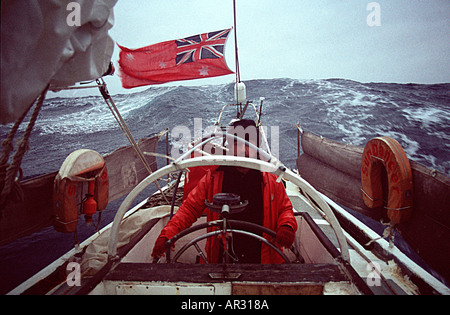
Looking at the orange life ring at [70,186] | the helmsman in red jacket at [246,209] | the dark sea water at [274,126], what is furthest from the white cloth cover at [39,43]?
the dark sea water at [274,126]

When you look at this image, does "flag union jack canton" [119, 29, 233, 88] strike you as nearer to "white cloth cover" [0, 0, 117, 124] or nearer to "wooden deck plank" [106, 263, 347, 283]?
"white cloth cover" [0, 0, 117, 124]

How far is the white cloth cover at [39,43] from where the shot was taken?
2.51 feet

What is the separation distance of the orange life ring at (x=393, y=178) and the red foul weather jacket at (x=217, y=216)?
4.36 ft

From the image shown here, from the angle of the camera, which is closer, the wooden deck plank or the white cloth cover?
the white cloth cover

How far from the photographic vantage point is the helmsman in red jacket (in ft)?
5.99

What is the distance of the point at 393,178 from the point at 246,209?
173 centimetres

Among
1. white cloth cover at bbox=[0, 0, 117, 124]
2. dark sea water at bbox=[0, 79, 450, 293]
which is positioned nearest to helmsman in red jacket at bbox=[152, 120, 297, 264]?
white cloth cover at bbox=[0, 0, 117, 124]

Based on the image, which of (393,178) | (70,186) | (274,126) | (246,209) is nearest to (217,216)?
(246,209)

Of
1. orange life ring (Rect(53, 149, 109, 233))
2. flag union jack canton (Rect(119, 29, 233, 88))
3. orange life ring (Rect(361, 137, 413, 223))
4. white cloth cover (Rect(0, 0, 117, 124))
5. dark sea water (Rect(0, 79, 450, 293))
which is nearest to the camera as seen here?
white cloth cover (Rect(0, 0, 117, 124))

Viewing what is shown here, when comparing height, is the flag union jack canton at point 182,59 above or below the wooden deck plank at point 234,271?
above

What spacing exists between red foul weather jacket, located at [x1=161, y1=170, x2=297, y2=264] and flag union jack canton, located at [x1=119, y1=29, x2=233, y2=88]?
15.1 feet

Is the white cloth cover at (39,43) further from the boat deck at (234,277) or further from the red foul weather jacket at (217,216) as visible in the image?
the red foul weather jacket at (217,216)

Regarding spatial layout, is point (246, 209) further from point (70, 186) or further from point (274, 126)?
point (274, 126)
